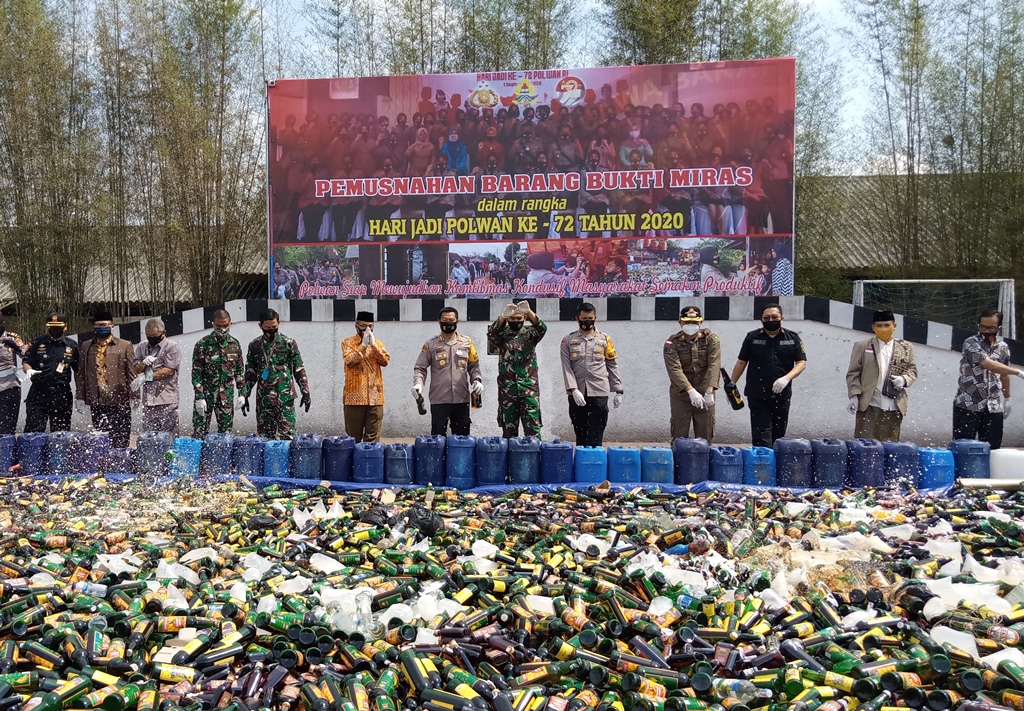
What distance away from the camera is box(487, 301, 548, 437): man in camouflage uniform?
8.12 m

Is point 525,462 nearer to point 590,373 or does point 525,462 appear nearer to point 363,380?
point 590,373

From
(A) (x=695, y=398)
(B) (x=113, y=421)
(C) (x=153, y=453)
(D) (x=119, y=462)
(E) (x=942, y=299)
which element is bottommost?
(D) (x=119, y=462)

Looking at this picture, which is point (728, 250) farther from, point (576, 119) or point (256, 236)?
point (256, 236)

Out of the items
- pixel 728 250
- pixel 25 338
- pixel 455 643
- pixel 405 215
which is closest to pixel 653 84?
pixel 728 250

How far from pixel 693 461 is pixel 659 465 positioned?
0.95ft

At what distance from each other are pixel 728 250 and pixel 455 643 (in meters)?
8.86

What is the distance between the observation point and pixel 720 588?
14.9 ft

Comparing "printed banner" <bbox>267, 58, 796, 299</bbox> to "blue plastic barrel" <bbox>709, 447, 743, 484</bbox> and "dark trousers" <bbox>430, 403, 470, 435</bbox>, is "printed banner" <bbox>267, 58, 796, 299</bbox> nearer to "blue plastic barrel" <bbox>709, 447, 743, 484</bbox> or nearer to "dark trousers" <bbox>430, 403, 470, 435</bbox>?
"dark trousers" <bbox>430, 403, 470, 435</bbox>

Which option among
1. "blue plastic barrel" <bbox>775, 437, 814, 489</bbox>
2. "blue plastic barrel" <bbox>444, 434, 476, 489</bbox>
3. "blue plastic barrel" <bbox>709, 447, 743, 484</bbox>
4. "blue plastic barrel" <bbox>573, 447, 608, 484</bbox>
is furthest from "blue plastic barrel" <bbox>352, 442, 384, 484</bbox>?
"blue plastic barrel" <bbox>775, 437, 814, 489</bbox>

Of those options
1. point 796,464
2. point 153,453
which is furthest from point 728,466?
point 153,453

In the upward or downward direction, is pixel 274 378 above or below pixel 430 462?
above

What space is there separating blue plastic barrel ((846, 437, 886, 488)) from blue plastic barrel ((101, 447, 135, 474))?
6309mm

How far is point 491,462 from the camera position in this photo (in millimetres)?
7180

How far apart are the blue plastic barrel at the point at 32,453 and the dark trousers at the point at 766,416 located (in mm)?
6625
